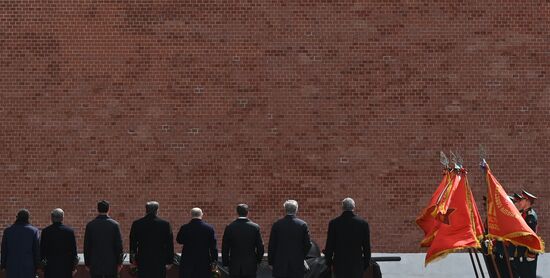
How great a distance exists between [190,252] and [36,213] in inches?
240

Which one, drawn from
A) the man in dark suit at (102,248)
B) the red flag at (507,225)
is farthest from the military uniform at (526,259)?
the man in dark suit at (102,248)

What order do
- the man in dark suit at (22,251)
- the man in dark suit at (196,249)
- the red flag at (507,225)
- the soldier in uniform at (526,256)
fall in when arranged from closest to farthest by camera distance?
the red flag at (507,225) → the man in dark suit at (196,249) → the man in dark suit at (22,251) → the soldier in uniform at (526,256)

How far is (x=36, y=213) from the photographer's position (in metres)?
17.9

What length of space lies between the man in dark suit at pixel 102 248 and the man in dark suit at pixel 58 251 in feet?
0.65

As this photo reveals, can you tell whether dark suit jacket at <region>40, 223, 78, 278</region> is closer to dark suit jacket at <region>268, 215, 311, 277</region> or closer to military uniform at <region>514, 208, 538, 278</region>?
dark suit jacket at <region>268, 215, 311, 277</region>

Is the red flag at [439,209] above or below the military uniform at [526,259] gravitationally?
above

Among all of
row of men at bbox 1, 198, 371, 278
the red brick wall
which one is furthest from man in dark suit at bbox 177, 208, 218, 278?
the red brick wall

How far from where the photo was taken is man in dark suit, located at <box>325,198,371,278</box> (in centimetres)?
1248

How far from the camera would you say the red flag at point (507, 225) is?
1212cm

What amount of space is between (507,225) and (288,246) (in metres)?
2.62

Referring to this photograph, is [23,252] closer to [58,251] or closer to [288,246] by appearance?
[58,251]

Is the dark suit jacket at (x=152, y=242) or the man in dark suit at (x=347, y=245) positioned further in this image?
the dark suit jacket at (x=152, y=242)

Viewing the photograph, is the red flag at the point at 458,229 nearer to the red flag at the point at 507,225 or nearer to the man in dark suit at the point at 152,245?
the red flag at the point at 507,225

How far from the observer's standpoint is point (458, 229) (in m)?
12.2
